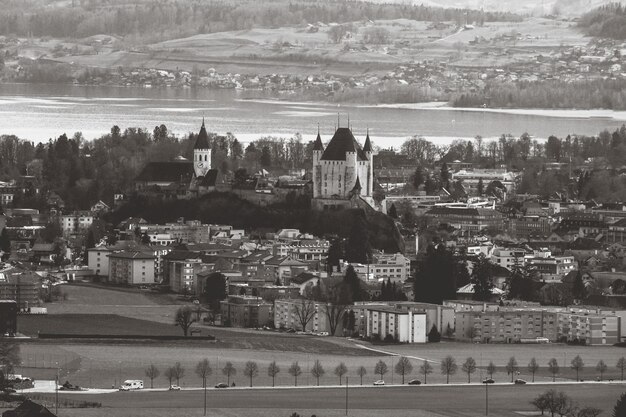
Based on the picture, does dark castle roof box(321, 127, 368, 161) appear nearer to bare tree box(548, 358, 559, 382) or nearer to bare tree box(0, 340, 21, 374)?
bare tree box(548, 358, 559, 382)

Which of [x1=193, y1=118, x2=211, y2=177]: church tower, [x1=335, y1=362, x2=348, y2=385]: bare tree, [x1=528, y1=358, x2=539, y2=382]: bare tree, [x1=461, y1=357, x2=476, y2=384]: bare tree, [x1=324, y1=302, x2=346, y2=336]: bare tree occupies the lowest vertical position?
[x1=324, y1=302, x2=346, y2=336]: bare tree

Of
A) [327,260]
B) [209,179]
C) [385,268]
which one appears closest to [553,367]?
[385,268]

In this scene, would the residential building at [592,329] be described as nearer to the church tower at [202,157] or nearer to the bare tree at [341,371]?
the bare tree at [341,371]

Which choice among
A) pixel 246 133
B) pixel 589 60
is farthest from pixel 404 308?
pixel 589 60

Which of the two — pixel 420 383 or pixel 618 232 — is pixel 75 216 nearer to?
Result: pixel 618 232

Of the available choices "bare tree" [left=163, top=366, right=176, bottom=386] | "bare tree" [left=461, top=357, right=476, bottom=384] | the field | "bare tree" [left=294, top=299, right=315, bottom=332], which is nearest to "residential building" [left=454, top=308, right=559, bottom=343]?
"bare tree" [left=294, top=299, right=315, bottom=332]

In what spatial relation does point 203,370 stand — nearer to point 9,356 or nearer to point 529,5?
point 9,356
